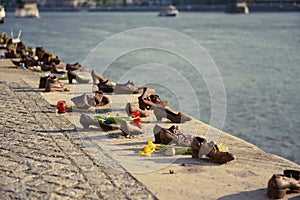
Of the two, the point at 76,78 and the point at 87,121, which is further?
the point at 76,78

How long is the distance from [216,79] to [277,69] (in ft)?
28.0

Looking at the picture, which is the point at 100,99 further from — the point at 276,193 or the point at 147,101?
the point at 276,193

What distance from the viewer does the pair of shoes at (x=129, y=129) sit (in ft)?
24.5

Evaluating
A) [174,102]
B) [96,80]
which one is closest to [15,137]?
[96,80]

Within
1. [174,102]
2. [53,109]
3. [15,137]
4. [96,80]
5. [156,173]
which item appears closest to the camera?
[156,173]

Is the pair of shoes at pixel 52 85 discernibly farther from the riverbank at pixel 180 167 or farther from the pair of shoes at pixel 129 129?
the pair of shoes at pixel 129 129

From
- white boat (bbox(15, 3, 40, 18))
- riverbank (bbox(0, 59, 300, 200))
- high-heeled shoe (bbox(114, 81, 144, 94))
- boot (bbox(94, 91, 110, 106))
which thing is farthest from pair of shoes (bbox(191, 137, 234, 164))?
white boat (bbox(15, 3, 40, 18))

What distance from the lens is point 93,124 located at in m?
7.88

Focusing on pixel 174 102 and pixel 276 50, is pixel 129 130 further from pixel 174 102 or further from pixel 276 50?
pixel 276 50

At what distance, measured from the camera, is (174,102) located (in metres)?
18.9

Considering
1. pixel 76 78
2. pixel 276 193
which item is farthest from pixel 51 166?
pixel 76 78

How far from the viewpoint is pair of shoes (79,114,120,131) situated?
7.80 m

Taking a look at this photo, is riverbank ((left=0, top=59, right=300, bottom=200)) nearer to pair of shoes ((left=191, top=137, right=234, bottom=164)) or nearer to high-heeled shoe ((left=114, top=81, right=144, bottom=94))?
pair of shoes ((left=191, top=137, right=234, bottom=164))

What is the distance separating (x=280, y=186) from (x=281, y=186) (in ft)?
0.06
